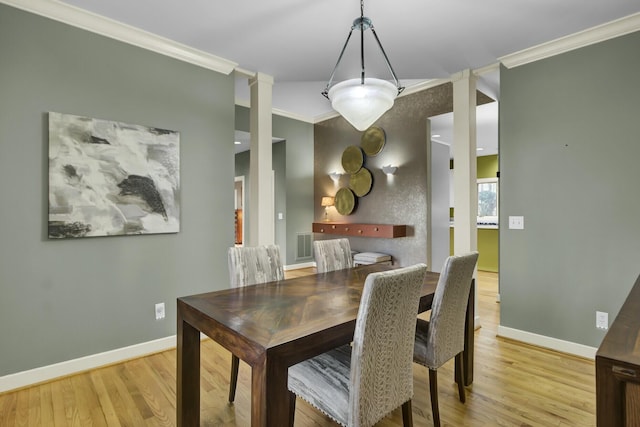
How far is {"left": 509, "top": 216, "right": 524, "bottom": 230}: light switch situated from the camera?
3004mm

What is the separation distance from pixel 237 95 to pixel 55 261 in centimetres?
309

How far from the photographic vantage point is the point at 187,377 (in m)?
1.68

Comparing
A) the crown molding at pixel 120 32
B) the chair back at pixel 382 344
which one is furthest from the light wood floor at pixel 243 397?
the crown molding at pixel 120 32

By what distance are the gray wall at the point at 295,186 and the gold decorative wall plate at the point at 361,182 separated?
3.55 feet

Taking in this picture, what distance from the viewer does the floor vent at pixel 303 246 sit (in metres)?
6.20

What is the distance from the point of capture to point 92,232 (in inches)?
95.0

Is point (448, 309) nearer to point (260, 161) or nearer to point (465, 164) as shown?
point (465, 164)

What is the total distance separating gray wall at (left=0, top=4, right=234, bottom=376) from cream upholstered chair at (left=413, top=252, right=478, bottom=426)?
6.81ft

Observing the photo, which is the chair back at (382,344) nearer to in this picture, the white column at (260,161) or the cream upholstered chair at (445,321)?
the cream upholstered chair at (445,321)

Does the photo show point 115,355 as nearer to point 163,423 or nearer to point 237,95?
point 163,423

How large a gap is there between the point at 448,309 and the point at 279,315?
951 millimetres

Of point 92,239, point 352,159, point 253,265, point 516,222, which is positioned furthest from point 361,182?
point 92,239

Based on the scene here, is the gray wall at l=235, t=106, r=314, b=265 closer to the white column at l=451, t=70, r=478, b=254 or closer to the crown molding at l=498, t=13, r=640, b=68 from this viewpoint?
the white column at l=451, t=70, r=478, b=254

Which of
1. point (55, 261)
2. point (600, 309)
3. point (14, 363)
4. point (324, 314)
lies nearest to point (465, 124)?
point (600, 309)
